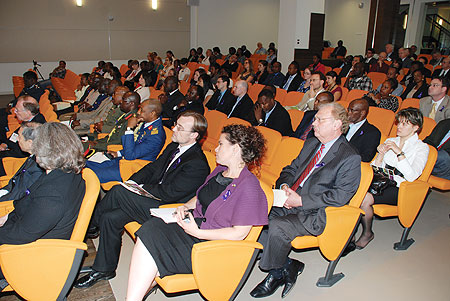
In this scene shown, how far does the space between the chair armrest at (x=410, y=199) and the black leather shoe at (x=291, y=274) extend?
0.98 metres

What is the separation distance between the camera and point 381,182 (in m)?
3.06

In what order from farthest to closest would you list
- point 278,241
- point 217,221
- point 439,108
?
point 439,108 < point 278,241 < point 217,221

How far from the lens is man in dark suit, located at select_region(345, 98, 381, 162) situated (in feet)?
11.7

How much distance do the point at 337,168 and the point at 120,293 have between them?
179cm

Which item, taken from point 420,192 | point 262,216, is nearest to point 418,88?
point 420,192

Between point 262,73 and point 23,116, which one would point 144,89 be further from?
point 262,73

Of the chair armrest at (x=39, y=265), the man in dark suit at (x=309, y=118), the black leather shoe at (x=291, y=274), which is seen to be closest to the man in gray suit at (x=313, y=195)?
the black leather shoe at (x=291, y=274)

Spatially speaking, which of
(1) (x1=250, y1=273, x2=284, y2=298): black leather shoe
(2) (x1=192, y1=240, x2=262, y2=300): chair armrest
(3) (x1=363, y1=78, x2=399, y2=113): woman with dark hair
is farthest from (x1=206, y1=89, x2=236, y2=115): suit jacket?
(2) (x1=192, y1=240, x2=262, y2=300): chair armrest

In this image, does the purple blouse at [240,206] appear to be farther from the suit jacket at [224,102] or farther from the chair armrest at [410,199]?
the suit jacket at [224,102]

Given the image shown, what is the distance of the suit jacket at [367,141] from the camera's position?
140 inches

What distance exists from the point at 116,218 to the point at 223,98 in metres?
3.90

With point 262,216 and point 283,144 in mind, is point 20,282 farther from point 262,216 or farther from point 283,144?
point 283,144

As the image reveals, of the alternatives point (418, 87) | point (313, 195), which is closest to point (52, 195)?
point (313, 195)

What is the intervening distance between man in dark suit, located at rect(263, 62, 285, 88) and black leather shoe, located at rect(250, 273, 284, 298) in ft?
20.6
